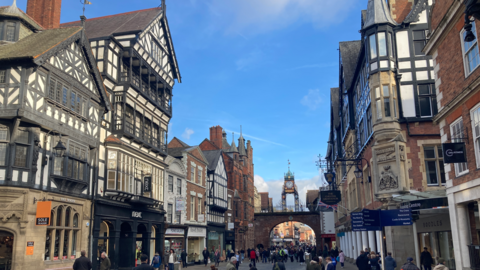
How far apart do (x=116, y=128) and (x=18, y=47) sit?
7.37m

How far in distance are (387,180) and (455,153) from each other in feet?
30.6

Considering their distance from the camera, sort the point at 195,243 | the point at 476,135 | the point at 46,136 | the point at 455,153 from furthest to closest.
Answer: the point at 195,243
the point at 46,136
the point at 455,153
the point at 476,135

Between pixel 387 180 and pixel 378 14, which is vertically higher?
pixel 378 14

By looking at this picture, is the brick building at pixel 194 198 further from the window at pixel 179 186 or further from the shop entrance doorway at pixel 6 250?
the shop entrance doorway at pixel 6 250

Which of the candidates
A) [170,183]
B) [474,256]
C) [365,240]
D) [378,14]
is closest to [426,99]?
[378,14]

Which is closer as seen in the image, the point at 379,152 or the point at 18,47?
the point at 18,47

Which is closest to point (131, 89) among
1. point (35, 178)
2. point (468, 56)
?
point (35, 178)

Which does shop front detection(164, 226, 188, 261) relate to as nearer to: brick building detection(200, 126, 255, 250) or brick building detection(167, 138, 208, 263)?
brick building detection(167, 138, 208, 263)

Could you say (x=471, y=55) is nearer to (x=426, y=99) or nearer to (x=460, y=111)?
(x=460, y=111)

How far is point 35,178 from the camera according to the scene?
16875 mm

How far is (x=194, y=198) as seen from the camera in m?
38.9

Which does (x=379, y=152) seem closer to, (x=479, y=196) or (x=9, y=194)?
(x=479, y=196)

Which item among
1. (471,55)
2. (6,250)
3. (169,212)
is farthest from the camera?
(169,212)

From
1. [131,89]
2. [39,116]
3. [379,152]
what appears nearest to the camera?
[39,116]
